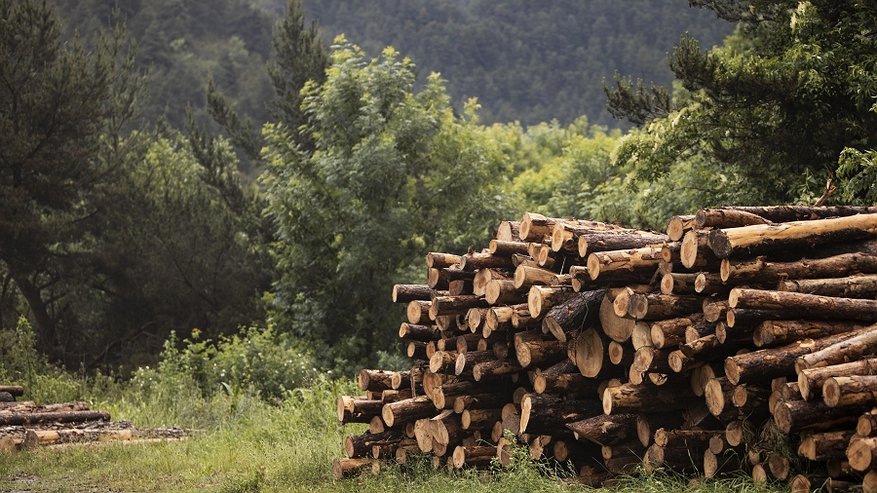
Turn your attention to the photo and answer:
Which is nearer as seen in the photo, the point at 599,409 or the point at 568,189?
the point at 599,409

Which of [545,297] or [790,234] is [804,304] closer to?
[790,234]

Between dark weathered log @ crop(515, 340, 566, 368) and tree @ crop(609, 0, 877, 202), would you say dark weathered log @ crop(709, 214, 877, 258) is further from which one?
tree @ crop(609, 0, 877, 202)

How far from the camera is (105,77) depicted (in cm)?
2634

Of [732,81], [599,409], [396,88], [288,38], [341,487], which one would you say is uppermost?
[288,38]

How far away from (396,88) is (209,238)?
7.04 m

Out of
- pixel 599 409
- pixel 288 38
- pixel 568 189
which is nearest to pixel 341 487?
pixel 599 409

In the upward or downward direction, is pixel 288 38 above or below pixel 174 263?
above

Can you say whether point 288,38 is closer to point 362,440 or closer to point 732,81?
point 732,81

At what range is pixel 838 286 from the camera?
7898 millimetres

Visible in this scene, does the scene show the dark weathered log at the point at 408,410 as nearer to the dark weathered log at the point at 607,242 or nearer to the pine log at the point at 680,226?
the dark weathered log at the point at 607,242

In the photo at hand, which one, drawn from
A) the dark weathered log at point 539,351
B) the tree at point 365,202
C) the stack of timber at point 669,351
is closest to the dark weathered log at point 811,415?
the stack of timber at point 669,351

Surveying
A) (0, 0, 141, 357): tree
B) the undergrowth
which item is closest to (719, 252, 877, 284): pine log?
the undergrowth

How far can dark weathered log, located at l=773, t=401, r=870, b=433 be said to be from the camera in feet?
22.1

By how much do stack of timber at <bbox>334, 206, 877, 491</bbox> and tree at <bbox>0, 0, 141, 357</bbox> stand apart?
17.6 meters
